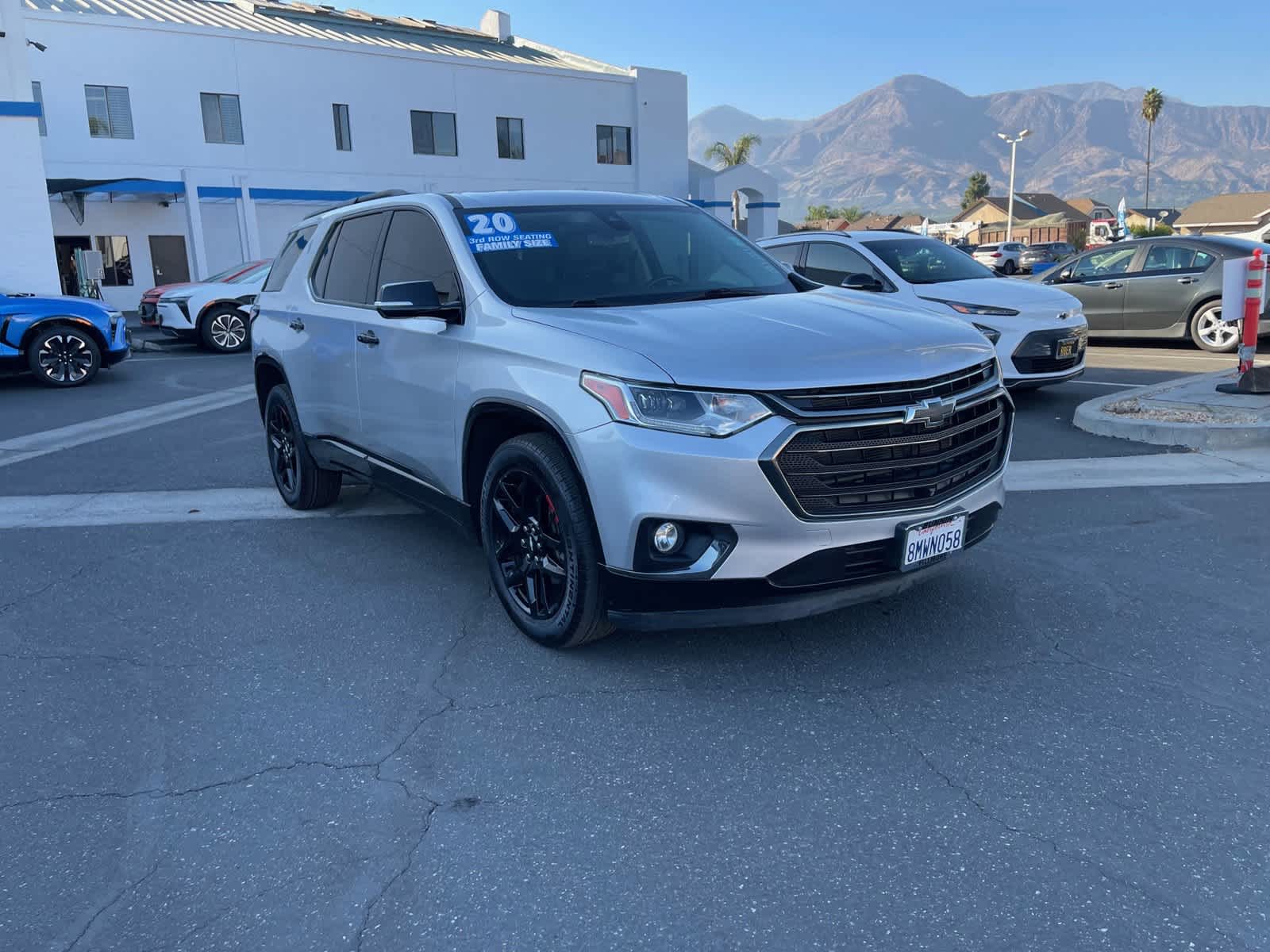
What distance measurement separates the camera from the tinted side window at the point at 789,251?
10273 mm

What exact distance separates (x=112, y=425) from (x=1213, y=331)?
1268cm

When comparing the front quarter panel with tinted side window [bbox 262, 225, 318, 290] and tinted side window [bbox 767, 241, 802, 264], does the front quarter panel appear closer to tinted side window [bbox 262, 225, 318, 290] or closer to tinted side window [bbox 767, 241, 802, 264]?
tinted side window [bbox 262, 225, 318, 290]

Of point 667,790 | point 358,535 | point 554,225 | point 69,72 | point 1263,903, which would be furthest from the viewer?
point 69,72

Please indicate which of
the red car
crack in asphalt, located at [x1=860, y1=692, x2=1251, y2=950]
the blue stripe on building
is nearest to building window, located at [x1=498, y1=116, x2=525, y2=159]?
the blue stripe on building

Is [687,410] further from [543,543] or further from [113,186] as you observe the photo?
[113,186]

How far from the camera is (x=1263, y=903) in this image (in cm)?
247

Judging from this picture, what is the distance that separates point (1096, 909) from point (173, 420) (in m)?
9.70

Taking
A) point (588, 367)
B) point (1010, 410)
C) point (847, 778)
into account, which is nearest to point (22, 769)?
point (588, 367)

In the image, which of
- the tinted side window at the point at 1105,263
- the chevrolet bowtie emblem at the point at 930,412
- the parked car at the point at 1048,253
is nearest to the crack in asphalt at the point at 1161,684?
the chevrolet bowtie emblem at the point at 930,412

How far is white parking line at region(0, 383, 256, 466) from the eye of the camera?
8680 millimetres

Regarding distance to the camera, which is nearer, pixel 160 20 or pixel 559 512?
pixel 559 512

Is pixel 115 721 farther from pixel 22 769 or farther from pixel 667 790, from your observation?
pixel 667 790

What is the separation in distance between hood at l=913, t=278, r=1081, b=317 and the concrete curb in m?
0.95

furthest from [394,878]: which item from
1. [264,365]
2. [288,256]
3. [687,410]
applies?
[288,256]
